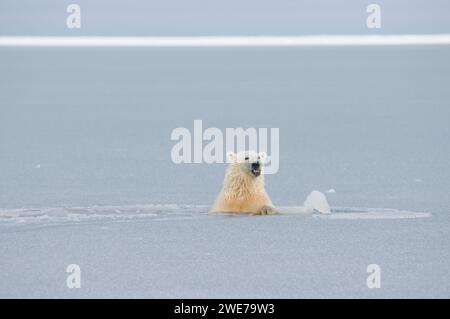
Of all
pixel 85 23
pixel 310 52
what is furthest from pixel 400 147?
pixel 85 23

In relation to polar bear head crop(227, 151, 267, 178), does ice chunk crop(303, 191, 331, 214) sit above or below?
below

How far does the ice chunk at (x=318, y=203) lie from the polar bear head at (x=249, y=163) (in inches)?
15.0

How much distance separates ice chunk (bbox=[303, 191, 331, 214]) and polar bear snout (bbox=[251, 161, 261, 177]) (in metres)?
0.37

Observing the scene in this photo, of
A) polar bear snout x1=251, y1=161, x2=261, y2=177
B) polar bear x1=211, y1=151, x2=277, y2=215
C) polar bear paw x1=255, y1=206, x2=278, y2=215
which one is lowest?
polar bear paw x1=255, y1=206, x2=278, y2=215

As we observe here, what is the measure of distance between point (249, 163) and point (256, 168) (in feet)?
0.22

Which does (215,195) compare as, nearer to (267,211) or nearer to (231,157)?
(231,157)

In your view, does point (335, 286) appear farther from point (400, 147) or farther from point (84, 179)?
point (400, 147)

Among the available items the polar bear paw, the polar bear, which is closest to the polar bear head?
the polar bear

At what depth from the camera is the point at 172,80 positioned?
997 inches

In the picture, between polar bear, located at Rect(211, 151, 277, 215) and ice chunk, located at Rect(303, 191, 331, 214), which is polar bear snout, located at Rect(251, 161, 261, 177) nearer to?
polar bear, located at Rect(211, 151, 277, 215)

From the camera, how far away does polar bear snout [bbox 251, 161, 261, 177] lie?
391 inches

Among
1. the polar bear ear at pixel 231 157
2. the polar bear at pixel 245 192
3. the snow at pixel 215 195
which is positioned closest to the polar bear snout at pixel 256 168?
the polar bear at pixel 245 192

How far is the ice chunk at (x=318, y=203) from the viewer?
979cm

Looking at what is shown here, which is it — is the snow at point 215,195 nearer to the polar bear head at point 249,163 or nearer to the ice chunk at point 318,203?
the ice chunk at point 318,203
